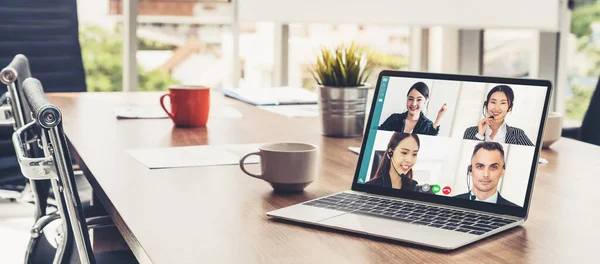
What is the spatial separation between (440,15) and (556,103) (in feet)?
2.44

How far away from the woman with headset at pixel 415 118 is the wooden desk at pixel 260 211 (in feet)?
0.41

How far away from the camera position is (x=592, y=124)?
2.07 metres

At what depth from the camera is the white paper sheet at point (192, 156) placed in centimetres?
130

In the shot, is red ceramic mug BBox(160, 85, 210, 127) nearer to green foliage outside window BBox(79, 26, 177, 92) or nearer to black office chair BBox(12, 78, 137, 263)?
black office chair BBox(12, 78, 137, 263)

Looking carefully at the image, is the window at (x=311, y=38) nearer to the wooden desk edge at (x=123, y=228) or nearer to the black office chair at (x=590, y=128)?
the black office chair at (x=590, y=128)

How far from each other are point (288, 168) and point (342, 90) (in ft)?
1.92

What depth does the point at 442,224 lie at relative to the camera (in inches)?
35.8

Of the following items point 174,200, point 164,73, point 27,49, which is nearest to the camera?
point 174,200

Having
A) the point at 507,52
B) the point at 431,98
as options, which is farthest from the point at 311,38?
the point at 431,98

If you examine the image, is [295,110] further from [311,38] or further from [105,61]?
[311,38]

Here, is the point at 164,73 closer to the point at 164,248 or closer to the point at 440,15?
the point at 440,15

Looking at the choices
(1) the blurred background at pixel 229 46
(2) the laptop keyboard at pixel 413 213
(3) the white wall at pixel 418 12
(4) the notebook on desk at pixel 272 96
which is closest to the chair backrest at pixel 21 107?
(2) the laptop keyboard at pixel 413 213

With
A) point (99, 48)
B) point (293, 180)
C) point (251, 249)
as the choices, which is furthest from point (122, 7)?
point (251, 249)

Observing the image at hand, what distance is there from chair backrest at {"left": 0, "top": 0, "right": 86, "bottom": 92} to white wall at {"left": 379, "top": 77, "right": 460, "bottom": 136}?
2.03 meters
